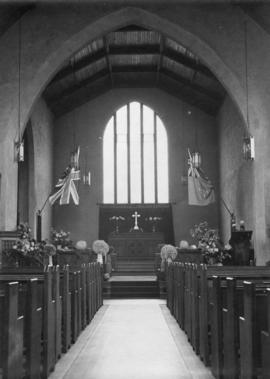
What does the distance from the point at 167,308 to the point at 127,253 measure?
26.3 ft

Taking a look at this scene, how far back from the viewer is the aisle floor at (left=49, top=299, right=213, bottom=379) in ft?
13.2

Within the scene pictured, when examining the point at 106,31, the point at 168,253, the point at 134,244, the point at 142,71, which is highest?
the point at 142,71

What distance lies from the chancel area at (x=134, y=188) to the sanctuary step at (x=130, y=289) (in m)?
0.04

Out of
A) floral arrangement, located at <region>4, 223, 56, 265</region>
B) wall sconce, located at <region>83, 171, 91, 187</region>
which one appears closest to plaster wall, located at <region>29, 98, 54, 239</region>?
wall sconce, located at <region>83, 171, 91, 187</region>

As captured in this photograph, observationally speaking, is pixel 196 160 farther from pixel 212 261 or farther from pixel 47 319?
pixel 47 319

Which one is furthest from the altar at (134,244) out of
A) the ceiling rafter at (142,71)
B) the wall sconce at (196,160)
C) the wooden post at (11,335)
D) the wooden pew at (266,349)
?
the wooden pew at (266,349)

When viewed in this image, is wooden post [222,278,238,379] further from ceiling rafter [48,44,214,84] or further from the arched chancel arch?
ceiling rafter [48,44,214,84]

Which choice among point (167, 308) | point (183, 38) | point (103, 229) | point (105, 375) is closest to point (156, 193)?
point (103, 229)

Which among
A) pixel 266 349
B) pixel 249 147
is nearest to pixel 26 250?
pixel 249 147

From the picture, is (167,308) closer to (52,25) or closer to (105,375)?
(105,375)

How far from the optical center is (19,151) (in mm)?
11406

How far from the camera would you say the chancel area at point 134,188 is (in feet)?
12.9

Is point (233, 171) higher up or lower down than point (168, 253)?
higher up

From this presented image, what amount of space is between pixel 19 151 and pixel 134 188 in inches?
288
